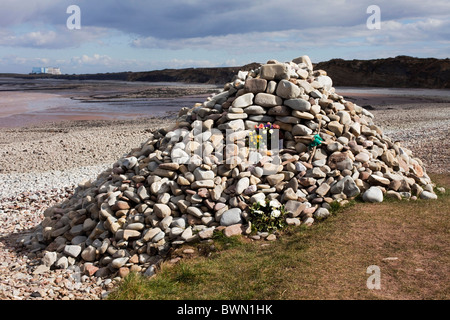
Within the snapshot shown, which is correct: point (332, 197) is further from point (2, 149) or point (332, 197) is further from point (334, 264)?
point (2, 149)

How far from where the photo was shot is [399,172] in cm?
877

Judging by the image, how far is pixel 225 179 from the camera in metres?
7.52

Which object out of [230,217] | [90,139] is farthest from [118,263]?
[90,139]

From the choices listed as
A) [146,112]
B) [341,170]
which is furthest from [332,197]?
[146,112]

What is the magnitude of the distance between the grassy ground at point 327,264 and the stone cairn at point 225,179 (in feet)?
1.60

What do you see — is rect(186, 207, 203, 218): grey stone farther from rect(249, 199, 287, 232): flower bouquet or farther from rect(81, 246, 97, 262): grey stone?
rect(81, 246, 97, 262): grey stone

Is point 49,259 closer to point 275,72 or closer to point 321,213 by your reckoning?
point 321,213

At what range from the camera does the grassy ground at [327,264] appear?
497 cm

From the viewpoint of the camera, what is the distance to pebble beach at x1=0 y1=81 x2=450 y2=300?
6.18 m

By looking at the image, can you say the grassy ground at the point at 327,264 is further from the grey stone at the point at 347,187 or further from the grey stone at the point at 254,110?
the grey stone at the point at 254,110

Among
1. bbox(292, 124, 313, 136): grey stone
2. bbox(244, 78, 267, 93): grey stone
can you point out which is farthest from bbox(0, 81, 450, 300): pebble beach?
bbox(244, 78, 267, 93): grey stone

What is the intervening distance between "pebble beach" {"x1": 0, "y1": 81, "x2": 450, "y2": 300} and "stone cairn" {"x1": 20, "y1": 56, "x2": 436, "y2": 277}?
46 centimetres

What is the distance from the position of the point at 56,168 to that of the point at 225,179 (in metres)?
9.95
